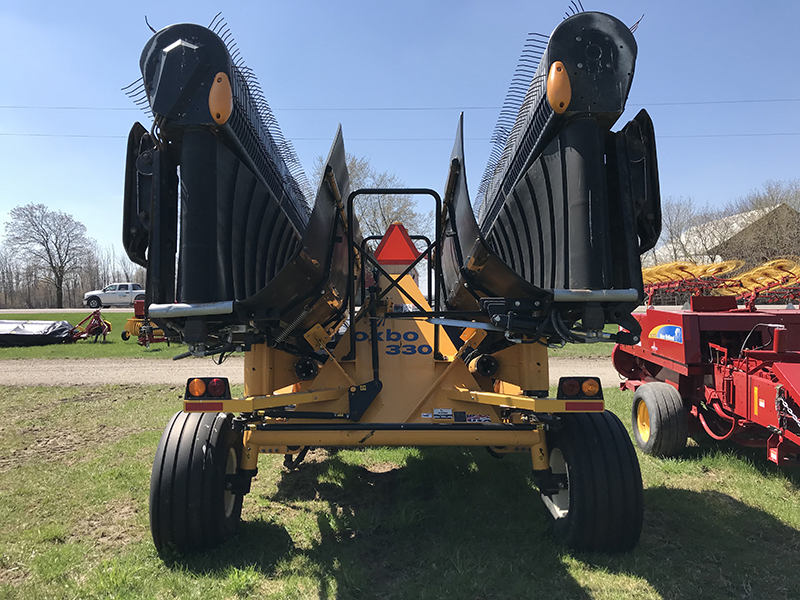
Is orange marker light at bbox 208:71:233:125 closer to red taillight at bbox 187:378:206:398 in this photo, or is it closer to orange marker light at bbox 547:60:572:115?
red taillight at bbox 187:378:206:398

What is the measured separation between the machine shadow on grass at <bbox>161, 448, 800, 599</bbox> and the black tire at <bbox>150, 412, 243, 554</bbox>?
15cm

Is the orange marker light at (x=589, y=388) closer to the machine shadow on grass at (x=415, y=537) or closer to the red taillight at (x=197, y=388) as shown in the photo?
the machine shadow on grass at (x=415, y=537)

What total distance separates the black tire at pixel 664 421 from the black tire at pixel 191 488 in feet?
13.7

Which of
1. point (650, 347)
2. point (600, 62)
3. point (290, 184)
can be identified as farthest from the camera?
point (650, 347)

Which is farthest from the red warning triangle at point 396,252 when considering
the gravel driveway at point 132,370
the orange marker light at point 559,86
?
the gravel driveway at point 132,370

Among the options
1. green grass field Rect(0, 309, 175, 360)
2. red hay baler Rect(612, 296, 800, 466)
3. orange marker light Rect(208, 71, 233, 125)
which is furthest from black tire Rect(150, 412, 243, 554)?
green grass field Rect(0, 309, 175, 360)

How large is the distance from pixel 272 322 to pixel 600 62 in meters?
2.39

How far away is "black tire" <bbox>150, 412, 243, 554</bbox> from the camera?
3.36m

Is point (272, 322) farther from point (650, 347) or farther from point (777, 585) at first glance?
point (650, 347)

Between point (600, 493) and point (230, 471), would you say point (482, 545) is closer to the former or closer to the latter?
point (600, 493)

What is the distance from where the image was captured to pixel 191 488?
3387mm

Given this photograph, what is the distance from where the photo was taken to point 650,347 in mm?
6281

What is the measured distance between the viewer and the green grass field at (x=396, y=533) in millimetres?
3141

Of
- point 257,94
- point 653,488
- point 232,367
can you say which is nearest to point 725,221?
point 232,367
